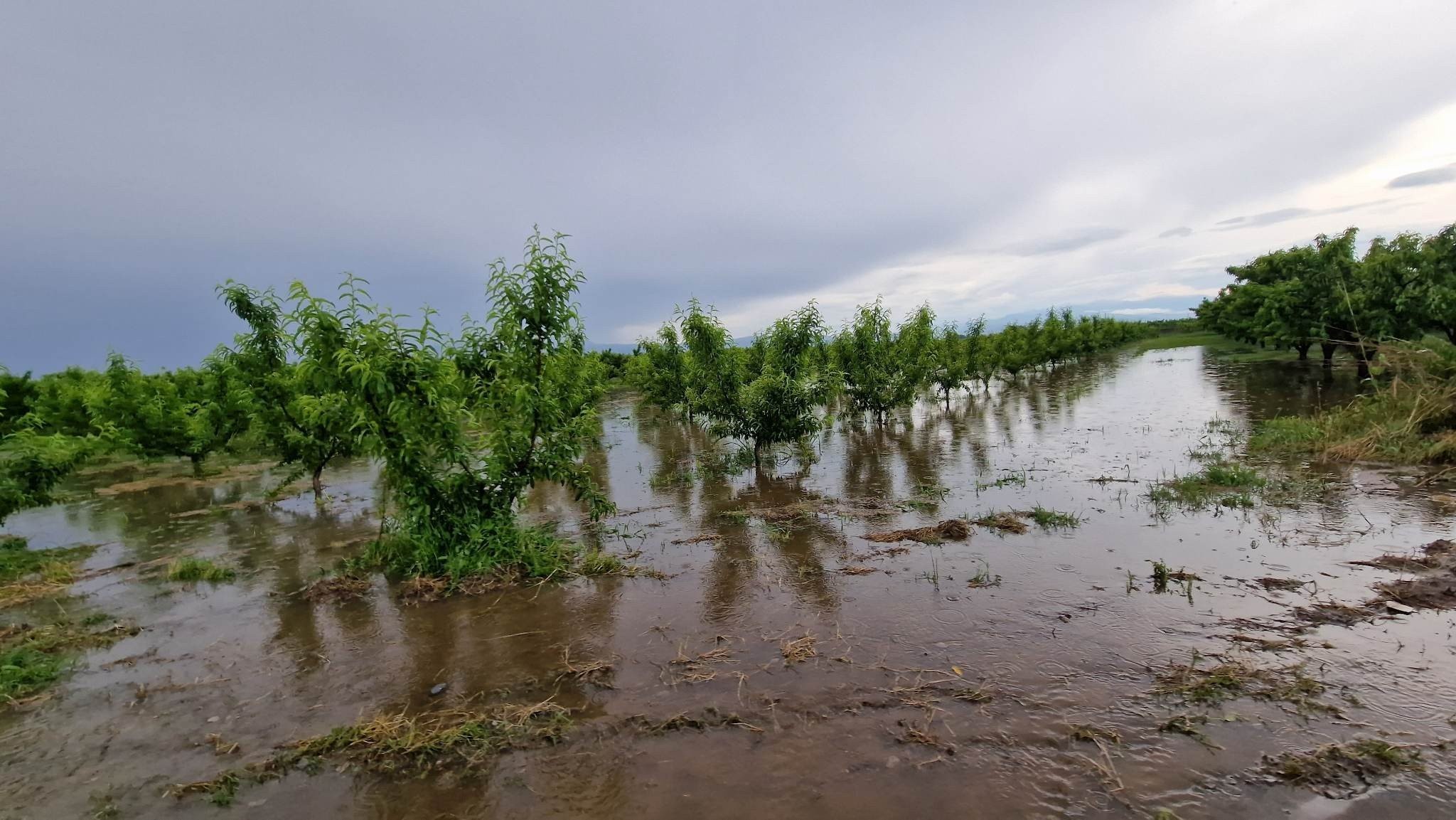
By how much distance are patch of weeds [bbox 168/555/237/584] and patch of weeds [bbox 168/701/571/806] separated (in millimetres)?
5655

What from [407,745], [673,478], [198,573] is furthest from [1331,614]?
[198,573]

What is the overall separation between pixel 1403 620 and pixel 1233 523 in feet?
9.67

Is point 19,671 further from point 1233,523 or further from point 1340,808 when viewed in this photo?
point 1233,523

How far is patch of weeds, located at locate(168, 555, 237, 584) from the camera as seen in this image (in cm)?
849

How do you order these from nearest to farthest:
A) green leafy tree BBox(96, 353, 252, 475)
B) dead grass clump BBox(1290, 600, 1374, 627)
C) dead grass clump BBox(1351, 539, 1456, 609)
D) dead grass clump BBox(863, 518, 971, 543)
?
dead grass clump BBox(1290, 600, 1374, 627) < dead grass clump BBox(1351, 539, 1456, 609) < dead grass clump BBox(863, 518, 971, 543) < green leafy tree BBox(96, 353, 252, 475)

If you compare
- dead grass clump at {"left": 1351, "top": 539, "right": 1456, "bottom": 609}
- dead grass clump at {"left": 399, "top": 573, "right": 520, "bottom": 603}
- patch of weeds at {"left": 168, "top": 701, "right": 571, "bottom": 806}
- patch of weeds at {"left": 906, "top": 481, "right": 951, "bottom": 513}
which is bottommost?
dead grass clump at {"left": 1351, "top": 539, "right": 1456, "bottom": 609}

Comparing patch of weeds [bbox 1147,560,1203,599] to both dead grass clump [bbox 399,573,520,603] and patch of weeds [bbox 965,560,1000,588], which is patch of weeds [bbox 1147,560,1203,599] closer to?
patch of weeds [bbox 965,560,1000,588]

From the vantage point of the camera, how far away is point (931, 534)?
852 cm

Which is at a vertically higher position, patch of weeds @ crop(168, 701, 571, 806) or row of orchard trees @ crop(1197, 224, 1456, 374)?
row of orchard trees @ crop(1197, 224, 1456, 374)

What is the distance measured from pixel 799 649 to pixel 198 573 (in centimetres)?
897

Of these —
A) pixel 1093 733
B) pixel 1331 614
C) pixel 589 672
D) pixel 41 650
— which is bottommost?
pixel 1331 614

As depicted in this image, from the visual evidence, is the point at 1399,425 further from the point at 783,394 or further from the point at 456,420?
the point at 456,420

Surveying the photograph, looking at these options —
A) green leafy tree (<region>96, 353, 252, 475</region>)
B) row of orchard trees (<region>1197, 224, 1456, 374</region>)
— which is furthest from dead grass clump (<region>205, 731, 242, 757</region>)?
row of orchard trees (<region>1197, 224, 1456, 374</region>)

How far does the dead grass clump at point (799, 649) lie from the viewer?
209 inches
